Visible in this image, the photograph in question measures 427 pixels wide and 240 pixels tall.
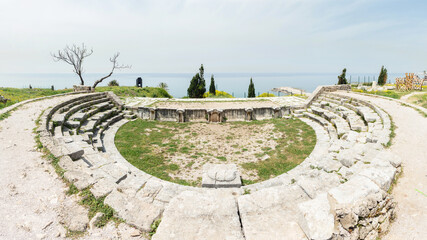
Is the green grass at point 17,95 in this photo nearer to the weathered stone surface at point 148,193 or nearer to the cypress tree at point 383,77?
the weathered stone surface at point 148,193

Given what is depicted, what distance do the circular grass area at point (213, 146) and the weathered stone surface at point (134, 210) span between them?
139 inches

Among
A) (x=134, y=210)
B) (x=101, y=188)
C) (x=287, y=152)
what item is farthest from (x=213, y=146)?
(x=134, y=210)

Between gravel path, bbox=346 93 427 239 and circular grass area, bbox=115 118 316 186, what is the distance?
3.69 metres

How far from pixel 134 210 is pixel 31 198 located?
248 centimetres

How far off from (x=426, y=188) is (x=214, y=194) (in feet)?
16.9

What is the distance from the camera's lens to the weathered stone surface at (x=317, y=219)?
3.21 metres

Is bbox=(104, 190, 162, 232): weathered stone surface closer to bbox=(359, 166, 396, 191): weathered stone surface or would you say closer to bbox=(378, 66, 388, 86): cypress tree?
bbox=(359, 166, 396, 191): weathered stone surface

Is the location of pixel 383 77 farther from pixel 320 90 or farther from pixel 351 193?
pixel 351 193

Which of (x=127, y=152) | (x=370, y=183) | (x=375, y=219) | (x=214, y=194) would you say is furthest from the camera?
(x=127, y=152)

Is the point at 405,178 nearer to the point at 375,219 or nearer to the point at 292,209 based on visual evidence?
the point at 375,219

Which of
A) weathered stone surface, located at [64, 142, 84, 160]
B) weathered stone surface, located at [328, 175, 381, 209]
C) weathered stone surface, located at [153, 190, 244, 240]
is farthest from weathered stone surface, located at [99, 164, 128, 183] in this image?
weathered stone surface, located at [328, 175, 381, 209]

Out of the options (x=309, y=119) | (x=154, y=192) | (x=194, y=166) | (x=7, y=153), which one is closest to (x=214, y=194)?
(x=154, y=192)

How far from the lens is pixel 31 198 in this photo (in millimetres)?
4570

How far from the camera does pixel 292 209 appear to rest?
4137 millimetres
